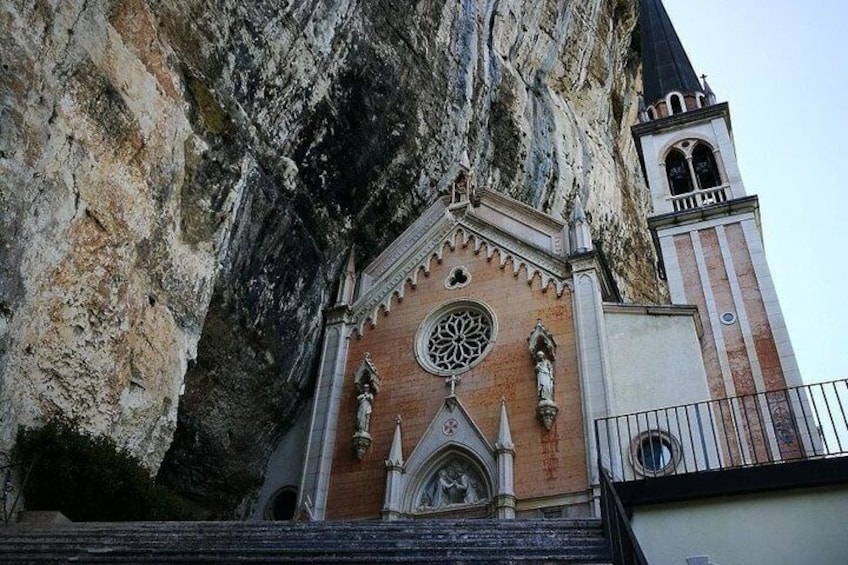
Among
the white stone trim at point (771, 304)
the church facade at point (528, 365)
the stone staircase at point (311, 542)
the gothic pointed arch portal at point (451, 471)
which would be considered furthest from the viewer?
the white stone trim at point (771, 304)

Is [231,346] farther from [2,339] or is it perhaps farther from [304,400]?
[2,339]

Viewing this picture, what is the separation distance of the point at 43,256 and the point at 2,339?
1.18 meters

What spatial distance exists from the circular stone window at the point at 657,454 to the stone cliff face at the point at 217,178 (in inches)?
266

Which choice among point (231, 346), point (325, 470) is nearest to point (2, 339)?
point (231, 346)

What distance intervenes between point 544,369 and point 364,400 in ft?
11.5

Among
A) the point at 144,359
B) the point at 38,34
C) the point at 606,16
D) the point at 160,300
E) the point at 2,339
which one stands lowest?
the point at 2,339

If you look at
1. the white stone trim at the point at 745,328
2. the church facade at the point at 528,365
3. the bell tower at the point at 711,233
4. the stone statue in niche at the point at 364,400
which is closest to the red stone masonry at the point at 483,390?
the church facade at the point at 528,365

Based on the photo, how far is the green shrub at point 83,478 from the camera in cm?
898

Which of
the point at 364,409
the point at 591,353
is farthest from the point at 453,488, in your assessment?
the point at 591,353

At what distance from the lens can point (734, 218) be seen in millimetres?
17859

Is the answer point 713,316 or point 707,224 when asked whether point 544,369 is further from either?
point 707,224

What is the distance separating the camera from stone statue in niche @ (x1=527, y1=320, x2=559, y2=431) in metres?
13.9

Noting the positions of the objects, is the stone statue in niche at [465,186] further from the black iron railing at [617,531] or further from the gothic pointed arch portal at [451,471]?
the black iron railing at [617,531]

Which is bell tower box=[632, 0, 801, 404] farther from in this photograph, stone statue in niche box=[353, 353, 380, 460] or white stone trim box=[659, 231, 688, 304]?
stone statue in niche box=[353, 353, 380, 460]
